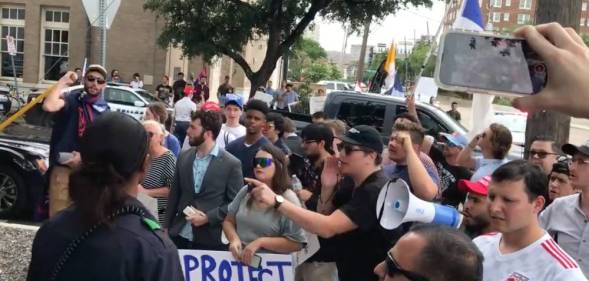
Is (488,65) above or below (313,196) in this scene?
above

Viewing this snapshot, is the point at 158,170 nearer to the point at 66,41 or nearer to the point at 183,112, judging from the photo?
the point at 183,112

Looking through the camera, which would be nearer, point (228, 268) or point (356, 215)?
point (356, 215)

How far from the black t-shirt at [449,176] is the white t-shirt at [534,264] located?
5.52ft

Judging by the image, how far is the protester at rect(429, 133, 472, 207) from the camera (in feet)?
15.5

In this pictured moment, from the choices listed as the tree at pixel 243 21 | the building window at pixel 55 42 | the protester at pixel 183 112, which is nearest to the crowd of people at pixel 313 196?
the protester at pixel 183 112

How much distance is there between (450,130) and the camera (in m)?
10.1

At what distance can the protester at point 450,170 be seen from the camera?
4725 millimetres

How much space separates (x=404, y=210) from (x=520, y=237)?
57cm

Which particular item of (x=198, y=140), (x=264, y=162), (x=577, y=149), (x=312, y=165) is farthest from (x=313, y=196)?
(x=577, y=149)

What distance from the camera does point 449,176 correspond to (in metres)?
5.58

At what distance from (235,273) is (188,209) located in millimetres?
710

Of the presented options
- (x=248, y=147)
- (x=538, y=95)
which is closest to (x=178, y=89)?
(x=248, y=147)

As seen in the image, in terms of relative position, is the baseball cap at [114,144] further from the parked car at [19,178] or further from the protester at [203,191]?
the parked car at [19,178]

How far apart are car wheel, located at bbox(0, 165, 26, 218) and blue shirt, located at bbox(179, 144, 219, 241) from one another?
11.6 ft
